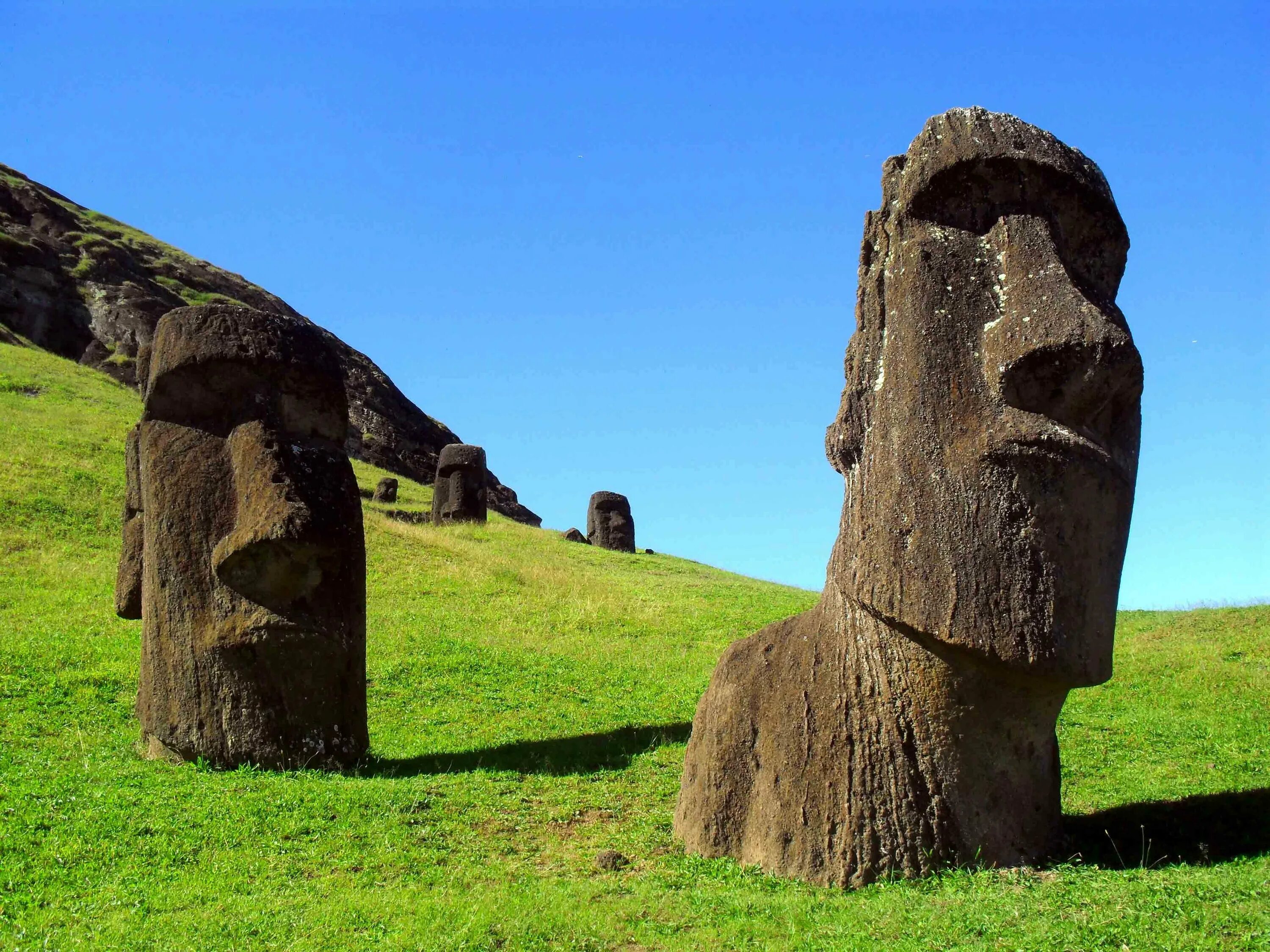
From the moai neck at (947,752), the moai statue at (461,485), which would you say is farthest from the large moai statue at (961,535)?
the moai statue at (461,485)

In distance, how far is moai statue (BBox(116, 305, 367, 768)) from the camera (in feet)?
30.7

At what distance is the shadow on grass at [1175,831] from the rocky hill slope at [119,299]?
122 ft

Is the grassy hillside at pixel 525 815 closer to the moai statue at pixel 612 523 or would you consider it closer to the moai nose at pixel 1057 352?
the moai nose at pixel 1057 352

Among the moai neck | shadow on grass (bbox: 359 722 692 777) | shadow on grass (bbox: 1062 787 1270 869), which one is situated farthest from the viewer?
shadow on grass (bbox: 359 722 692 777)

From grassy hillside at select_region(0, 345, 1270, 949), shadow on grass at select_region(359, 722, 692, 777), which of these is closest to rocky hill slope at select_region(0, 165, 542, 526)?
grassy hillside at select_region(0, 345, 1270, 949)

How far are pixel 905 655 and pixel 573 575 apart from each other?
1701 cm

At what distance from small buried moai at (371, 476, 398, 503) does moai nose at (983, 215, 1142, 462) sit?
32588mm

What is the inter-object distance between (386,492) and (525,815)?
30470 mm

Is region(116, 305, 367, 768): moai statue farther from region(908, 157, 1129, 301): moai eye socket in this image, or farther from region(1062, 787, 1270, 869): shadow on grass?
region(1062, 787, 1270, 869): shadow on grass

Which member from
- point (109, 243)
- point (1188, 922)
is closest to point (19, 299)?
point (109, 243)

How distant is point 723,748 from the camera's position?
6.95m

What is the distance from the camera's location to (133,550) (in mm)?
10930

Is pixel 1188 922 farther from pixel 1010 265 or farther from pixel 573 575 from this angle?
pixel 573 575

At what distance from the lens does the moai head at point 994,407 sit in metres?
5.99
